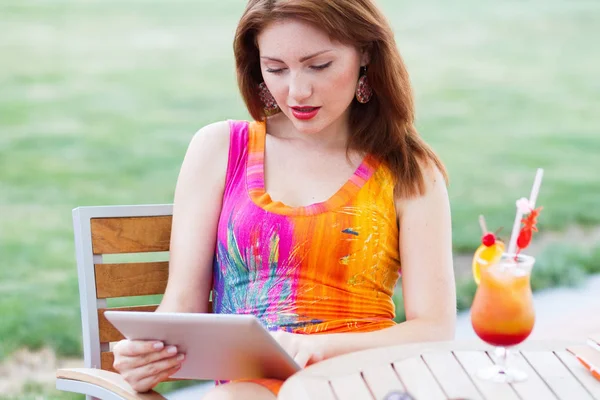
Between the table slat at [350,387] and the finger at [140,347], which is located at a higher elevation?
the finger at [140,347]

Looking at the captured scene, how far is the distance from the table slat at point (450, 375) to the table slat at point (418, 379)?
0.04 feet

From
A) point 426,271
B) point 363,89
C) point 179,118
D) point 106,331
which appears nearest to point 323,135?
point 363,89

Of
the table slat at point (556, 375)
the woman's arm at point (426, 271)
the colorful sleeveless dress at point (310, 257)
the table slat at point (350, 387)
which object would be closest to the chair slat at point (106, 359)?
the colorful sleeveless dress at point (310, 257)

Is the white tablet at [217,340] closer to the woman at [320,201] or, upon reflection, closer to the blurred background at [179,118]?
the woman at [320,201]

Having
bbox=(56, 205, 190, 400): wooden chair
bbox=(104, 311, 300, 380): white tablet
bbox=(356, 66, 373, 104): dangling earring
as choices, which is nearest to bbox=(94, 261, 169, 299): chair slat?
bbox=(56, 205, 190, 400): wooden chair

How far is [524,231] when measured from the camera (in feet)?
4.81

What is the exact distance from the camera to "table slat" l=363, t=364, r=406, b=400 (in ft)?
4.58

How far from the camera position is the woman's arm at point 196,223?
1.87 metres

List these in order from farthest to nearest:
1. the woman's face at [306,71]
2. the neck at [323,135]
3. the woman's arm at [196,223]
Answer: the neck at [323,135]
the woman's arm at [196,223]
the woman's face at [306,71]

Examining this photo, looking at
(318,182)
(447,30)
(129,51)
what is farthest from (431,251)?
(447,30)

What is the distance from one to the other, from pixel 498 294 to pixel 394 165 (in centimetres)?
52

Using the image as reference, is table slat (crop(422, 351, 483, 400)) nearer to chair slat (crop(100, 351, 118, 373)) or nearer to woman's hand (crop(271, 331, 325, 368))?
woman's hand (crop(271, 331, 325, 368))

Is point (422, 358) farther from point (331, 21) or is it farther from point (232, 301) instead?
point (331, 21)

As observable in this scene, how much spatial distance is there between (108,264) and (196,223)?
0.21 meters
